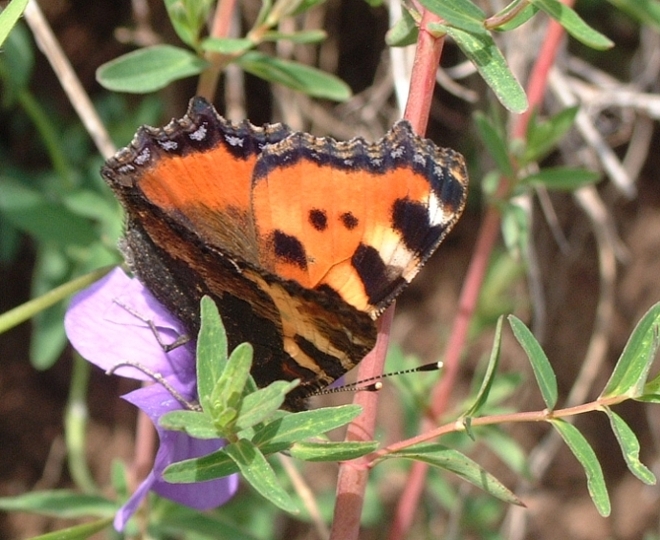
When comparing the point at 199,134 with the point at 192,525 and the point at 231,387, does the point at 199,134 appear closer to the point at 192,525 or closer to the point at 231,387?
the point at 231,387

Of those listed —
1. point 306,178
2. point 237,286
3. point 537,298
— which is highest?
point 306,178

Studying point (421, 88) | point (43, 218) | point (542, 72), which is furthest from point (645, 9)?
point (43, 218)

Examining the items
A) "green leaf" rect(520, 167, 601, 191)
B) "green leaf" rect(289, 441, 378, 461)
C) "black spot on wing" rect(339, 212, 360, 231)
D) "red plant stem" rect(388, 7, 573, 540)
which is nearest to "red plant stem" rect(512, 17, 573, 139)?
"red plant stem" rect(388, 7, 573, 540)

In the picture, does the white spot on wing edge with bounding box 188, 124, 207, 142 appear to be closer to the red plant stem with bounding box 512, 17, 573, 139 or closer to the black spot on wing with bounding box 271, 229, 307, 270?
the black spot on wing with bounding box 271, 229, 307, 270

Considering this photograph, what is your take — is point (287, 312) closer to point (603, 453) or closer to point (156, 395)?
point (156, 395)

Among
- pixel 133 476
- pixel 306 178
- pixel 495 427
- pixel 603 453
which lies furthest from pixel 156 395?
pixel 603 453

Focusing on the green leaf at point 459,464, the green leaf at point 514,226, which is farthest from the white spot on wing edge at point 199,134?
the green leaf at point 514,226
